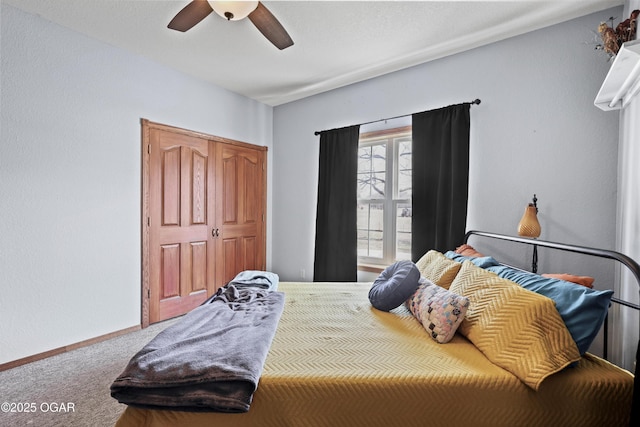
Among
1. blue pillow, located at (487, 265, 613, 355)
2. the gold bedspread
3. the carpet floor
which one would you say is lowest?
the carpet floor

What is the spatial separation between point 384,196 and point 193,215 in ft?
7.13

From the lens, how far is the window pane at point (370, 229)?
3.64 meters

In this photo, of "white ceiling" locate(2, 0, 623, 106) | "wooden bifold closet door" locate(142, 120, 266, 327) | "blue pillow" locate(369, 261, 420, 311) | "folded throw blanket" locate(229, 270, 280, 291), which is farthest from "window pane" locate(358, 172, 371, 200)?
"blue pillow" locate(369, 261, 420, 311)

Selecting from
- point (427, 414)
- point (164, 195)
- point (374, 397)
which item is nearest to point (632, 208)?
point (427, 414)

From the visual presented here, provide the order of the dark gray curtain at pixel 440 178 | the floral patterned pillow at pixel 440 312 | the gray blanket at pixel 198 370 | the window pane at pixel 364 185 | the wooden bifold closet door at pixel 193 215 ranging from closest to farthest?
the gray blanket at pixel 198 370, the floral patterned pillow at pixel 440 312, the dark gray curtain at pixel 440 178, the wooden bifold closet door at pixel 193 215, the window pane at pixel 364 185

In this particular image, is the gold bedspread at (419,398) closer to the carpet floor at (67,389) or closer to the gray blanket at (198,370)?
the gray blanket at (198,370)

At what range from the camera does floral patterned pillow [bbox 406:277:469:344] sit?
1.50 m

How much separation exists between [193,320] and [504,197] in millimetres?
2512

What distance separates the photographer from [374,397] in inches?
45.7

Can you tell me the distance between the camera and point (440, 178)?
2.89m

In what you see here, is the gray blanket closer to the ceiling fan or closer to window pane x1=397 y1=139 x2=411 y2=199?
the ceiling fan

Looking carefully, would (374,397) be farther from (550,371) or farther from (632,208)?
(632,208)

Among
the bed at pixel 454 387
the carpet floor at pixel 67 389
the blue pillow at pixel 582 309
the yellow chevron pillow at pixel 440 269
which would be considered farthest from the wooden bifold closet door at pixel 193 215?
the blue pillow at pixel 582 309

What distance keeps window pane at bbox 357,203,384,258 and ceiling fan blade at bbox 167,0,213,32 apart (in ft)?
8.05
